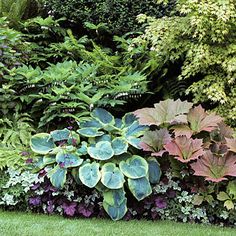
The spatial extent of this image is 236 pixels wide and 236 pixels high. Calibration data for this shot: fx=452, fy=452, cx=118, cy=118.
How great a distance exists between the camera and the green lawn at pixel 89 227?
3.66m

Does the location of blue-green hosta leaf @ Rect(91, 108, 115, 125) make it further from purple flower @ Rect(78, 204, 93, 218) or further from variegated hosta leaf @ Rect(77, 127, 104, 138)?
purple flower @ Rect(78, 204, 93, 218)

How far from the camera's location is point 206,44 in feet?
15.9

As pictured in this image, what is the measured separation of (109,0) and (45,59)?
4.00 feet

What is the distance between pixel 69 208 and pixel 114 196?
1.43 ft

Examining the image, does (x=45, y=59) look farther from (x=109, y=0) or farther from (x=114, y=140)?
(x=114, y=140)

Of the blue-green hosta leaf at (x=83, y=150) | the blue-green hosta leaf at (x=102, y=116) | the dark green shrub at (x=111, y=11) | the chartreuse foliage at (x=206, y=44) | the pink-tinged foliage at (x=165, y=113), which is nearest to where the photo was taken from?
the blue-green hosta leaf at (x=83, y=150)

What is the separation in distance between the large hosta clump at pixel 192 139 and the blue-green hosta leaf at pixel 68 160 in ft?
2.05

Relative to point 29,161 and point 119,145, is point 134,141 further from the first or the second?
point 29,161

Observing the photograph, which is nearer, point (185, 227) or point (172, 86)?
point (185, 227)

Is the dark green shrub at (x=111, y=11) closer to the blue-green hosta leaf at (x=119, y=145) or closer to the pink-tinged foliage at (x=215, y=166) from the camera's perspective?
the blue-green hosta leaf at (x=119, y=145)

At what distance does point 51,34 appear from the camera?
685 centimetres

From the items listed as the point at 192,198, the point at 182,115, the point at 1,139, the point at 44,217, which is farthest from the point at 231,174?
the point at 1,139

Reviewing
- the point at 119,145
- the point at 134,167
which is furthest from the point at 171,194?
the point at 119,145

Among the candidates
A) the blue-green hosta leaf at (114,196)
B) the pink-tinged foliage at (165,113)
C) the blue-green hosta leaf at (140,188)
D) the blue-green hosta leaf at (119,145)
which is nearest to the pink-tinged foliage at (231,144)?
the pink-tinged foliage at (165,113)
